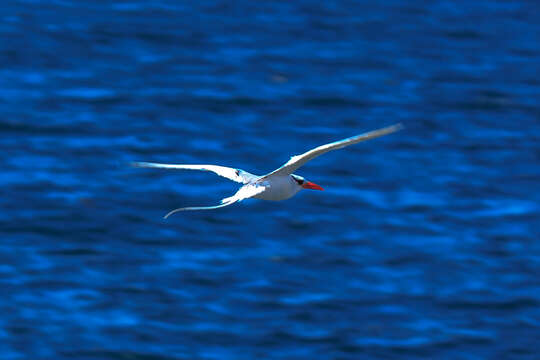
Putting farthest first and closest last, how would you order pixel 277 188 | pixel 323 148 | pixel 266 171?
pixel 266 171 → pixel 277 188 → pixel 323 148

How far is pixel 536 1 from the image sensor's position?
29.9m

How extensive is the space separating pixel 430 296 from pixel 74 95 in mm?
9956

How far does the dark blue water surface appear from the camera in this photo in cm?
1845

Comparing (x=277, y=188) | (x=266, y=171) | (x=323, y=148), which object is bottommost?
(x=323, y=148)

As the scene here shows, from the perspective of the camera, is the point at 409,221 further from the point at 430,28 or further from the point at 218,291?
the point at 430,28

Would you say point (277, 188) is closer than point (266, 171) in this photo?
Yes

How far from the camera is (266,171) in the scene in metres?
21.0

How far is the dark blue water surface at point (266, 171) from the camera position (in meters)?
18.5

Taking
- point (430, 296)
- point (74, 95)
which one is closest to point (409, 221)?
point (430, 296)

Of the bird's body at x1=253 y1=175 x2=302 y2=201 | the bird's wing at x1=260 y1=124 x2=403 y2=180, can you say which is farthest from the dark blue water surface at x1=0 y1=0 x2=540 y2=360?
the bird's wing at x1=260 y1=124 x2=403 y2=180

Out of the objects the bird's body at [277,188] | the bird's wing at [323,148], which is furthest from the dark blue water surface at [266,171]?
the bird's wing at [323,148]

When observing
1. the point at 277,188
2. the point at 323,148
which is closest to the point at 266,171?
the point at 277,188

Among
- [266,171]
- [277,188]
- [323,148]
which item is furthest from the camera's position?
[266,171]

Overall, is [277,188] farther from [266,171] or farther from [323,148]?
[266,171]
